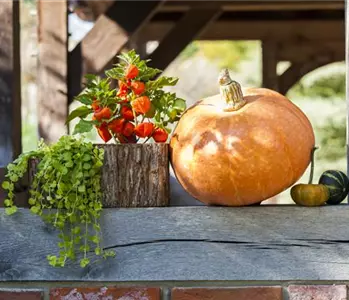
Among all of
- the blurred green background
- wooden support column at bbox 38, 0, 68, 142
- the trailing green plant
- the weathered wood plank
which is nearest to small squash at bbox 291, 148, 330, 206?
the weathered wood plank

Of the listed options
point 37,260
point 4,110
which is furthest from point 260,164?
point 4,110

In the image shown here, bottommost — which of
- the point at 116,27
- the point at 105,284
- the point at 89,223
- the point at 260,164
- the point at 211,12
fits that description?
the point at 105,284

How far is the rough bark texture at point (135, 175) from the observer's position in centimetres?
221

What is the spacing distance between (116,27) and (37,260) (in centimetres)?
244

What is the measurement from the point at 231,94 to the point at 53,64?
2122 millimetres

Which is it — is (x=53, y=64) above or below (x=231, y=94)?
above

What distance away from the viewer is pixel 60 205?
2168 mm

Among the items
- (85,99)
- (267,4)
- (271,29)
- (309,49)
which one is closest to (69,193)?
(85,99)

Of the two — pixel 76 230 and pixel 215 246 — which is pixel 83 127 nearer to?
pixel 76 230

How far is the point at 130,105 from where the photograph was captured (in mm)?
2314

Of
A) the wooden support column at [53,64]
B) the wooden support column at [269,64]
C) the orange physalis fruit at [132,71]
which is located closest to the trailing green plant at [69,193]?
the orange physalis fruit at [132,71]

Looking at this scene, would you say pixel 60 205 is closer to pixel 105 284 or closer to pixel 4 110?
pixel 105 284

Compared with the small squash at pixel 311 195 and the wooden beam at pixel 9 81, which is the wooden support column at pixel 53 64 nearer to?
the wooden beam at pixel 9 81

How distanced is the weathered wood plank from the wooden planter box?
0.04 metres
